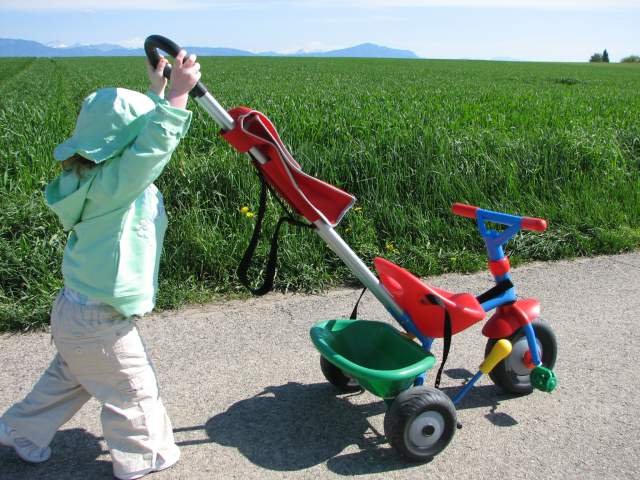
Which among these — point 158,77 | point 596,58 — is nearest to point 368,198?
point 158,77

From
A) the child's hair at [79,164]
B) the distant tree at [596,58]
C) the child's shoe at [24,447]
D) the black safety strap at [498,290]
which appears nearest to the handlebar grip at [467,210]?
the black safety strap at [498,290]

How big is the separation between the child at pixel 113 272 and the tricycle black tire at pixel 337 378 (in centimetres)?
91

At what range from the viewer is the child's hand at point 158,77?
8.34 feet

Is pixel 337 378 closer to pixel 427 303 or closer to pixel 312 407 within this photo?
pixel 312 407

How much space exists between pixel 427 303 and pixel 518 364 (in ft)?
2.60

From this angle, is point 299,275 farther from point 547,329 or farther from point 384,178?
point 547,329

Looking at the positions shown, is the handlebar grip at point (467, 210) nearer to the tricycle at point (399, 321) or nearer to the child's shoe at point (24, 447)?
the tricycle at point (399, 321)

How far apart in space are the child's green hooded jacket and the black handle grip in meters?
0.13

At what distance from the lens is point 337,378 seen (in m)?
3.37

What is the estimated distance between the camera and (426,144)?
19.9 ft

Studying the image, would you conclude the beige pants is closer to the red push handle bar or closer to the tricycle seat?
the tricycle seat

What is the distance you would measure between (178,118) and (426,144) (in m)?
4.05

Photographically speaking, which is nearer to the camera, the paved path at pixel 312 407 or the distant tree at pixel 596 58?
the paved path at pixel 312 407

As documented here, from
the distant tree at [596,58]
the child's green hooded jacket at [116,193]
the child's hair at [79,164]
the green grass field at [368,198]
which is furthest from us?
the distant tree at [596,58]
